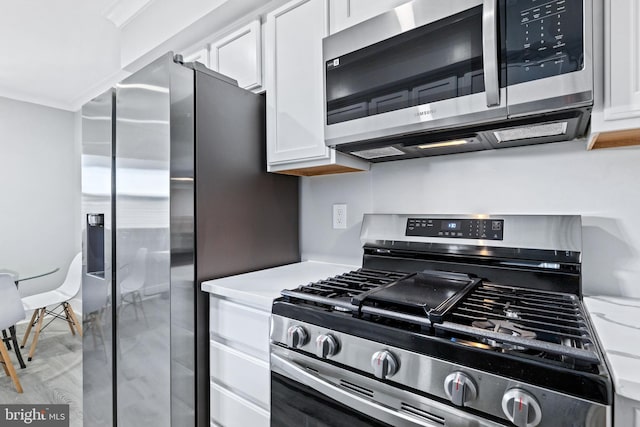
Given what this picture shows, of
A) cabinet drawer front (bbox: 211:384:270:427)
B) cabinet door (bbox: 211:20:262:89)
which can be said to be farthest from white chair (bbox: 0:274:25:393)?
cabinet door (bbox: 211:20:262:89)

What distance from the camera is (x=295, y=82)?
5.29 feet

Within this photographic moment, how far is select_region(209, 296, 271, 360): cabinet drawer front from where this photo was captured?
1271 mm

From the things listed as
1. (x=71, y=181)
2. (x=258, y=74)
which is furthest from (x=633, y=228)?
(x=71, y=181)

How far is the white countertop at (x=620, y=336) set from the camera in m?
0.61

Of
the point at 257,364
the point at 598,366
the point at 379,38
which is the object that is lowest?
the point at 257,364

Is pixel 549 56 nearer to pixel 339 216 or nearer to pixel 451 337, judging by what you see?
pixel 451 337

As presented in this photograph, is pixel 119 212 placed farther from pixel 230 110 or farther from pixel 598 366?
pixel 598 366

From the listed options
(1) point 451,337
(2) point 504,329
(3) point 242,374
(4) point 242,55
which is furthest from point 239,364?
(4) point 242,55

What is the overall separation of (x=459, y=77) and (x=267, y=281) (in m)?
1.11

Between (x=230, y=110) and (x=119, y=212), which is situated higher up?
(x=230, y=110)

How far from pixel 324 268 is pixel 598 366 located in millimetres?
1275

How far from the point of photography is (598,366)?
25.8 inches

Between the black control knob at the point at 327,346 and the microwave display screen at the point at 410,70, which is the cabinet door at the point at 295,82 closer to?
the microwave display screen at the point at 410,70

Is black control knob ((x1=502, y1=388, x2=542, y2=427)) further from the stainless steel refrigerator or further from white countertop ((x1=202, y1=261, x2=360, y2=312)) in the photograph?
the stainless steel refrigerator
